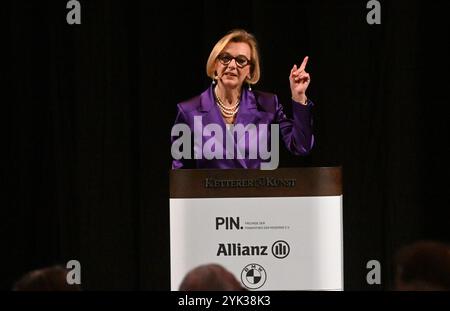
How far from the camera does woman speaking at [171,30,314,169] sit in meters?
3.42

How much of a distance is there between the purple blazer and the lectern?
0.30 meters

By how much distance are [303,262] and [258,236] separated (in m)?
0.20

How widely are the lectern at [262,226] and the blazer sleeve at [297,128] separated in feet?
1.53

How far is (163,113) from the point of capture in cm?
365

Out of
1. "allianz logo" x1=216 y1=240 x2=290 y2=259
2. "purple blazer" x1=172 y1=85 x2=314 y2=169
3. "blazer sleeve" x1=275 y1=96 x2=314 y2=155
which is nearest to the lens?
"allianz logo" x1=216 y1=240 x2=290 y2=259

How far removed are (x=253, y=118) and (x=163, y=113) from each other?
1.43ft

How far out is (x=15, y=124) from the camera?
370 centimetres

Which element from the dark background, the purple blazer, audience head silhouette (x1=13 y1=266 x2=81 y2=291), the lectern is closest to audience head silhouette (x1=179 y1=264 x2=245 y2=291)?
audience head silhouette (x1=13 y1=266 x2=81 y2=291)

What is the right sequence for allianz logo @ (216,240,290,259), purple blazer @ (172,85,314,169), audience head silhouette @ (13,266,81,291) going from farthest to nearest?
purple blazer @ (172,85,314,169), allianz logo @ (216,240,290,259), audience head silhouette @ (13,266,81,291)

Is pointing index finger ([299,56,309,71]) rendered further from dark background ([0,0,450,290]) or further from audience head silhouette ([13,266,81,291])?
audience head silhouette ([13,266,81,291])

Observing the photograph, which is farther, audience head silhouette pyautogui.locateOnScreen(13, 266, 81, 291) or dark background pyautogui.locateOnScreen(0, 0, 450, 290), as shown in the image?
dark background pyautogui.locateOnScreen(0, 0, 450, 290)

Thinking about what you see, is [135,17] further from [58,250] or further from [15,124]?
[58,250]

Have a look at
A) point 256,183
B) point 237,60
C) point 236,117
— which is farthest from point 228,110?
point 256,183
